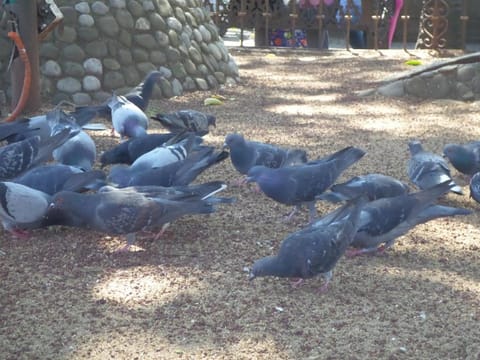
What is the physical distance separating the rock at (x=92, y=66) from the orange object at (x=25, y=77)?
1.02 metres

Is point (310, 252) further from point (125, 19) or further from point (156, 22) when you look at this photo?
point (156, 22)

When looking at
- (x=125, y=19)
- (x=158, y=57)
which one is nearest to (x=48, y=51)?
(x=125, y=19)

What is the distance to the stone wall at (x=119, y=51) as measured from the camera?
8.73 meters

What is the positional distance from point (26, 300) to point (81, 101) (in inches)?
193

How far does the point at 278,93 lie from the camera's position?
9.70 metres

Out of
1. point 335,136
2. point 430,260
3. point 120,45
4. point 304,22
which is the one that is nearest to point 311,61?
point 304,22

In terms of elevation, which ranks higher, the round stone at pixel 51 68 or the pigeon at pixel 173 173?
the round stone at pixel 51 68

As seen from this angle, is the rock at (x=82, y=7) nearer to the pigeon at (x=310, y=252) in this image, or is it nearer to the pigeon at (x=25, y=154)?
the pigeon at (x=25, y=154)

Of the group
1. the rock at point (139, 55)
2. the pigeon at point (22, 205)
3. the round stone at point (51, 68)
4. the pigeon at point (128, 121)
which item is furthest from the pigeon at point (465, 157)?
the round stone at point (51, 68)

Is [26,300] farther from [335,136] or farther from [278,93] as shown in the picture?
[278,93]

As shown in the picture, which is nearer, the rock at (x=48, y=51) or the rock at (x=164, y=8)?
the rock at (x=48, y=51)

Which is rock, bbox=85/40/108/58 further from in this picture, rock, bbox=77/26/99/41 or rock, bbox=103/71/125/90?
rock, bbox=103/71/125/90

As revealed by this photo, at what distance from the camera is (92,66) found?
8812 millimetres

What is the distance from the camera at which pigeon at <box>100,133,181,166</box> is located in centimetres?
580
